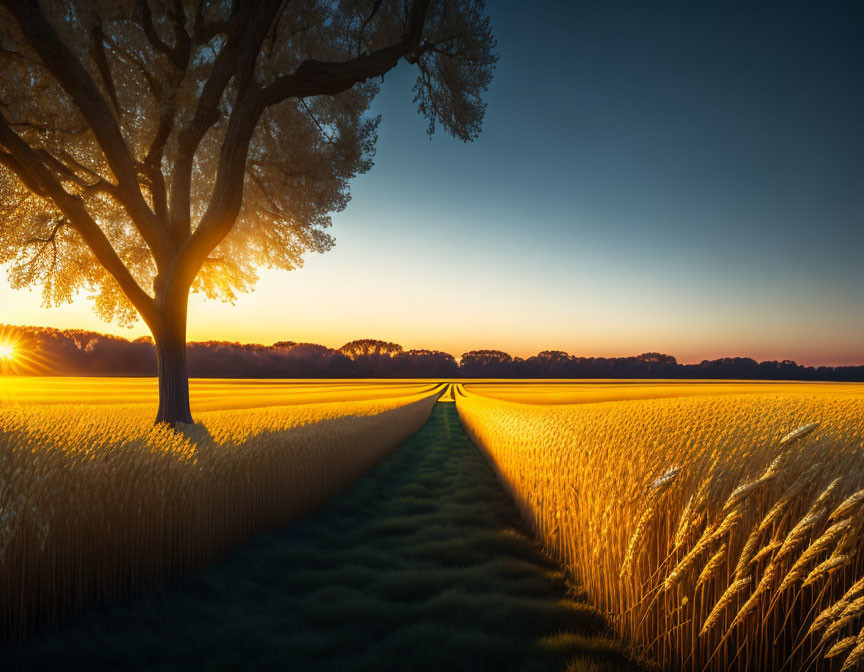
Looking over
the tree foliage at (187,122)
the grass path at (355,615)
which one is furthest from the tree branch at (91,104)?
the grass path at (355,615)

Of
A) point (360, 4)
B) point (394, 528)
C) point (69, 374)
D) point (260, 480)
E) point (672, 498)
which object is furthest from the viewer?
point (69, 374)

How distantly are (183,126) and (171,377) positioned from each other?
6551mm

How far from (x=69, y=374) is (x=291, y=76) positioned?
8435 centimetres

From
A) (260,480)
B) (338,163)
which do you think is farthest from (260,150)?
(260,480)

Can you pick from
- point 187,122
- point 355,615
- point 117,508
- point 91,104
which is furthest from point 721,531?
point 187,122

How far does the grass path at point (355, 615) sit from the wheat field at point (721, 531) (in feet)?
1.85

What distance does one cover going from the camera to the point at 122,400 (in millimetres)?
24297

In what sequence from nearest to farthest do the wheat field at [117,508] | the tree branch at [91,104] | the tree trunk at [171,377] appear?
the wheat field at [117,508], the tree branch at [91,104], the tree trunk at [171,377]

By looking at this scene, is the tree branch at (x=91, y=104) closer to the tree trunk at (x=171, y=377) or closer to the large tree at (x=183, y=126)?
the large tree at (x=183, y=126)

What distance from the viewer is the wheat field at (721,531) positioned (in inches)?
79.4

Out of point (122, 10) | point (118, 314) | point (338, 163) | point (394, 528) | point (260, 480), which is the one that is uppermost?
point (122, 10)

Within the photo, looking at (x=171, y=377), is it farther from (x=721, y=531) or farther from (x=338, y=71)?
(x=721, y=531)

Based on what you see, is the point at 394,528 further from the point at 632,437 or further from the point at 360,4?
the point at 360,4

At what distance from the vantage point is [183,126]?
473 inches
